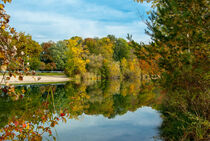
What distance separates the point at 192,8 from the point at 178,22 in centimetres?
38

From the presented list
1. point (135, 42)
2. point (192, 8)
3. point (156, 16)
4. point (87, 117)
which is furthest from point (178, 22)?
point (87, 117)

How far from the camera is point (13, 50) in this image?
254 cm

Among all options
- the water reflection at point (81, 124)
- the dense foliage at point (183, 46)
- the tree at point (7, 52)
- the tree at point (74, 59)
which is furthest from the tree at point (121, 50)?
the tree at point (7, 52)

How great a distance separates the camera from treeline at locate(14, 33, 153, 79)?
4141cm

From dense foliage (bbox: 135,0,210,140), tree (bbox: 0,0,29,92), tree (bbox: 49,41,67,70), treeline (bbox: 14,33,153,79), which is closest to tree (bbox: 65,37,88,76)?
treeline (bbox: 14,33,153,79)

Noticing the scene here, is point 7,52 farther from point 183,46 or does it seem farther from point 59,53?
point 59,53

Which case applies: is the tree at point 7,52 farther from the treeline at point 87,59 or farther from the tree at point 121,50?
→ the tree at point 121,50

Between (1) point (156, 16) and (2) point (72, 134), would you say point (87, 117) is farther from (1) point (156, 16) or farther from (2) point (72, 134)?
(1) point (156, 16)

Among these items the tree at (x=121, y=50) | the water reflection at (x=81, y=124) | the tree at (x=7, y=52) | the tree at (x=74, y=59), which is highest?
the tree at (x=121, y=50)

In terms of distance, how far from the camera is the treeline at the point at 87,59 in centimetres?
4141

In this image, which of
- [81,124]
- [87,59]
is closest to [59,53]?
[87,59]

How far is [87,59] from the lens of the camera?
43.6 metres

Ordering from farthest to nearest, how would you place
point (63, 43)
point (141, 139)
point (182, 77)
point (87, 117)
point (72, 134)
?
1. point (63, 43)
2. point (87, 117)
3. point (72, 134)
4. point (141, 139)
5. point (182, 77)

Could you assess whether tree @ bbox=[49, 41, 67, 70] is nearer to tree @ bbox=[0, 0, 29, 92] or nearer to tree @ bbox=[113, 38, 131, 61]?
tree @ bbox=[113, 38, 131, 61]
